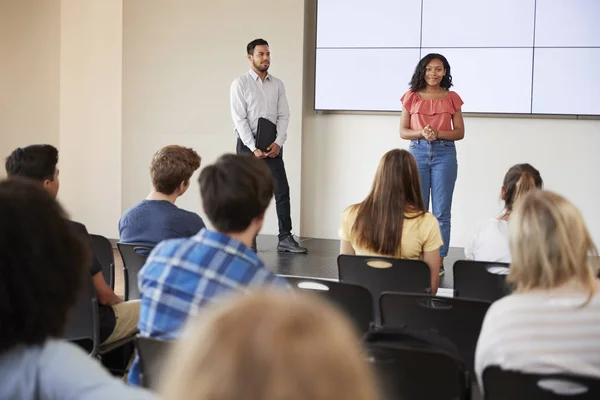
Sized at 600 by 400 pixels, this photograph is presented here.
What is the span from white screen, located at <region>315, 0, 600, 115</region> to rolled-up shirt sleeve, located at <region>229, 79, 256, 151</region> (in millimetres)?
1167

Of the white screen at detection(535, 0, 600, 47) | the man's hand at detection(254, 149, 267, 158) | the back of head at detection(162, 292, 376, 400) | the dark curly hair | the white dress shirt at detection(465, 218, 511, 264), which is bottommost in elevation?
the white dress shirt at detection(465, 218, 511, 264)

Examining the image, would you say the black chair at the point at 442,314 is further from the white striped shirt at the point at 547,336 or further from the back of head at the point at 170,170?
the back of head at the point at 170,170

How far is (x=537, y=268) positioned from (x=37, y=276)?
1.33m

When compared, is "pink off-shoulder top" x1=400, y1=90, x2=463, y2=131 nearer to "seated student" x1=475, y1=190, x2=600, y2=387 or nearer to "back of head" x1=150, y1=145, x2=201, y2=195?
"back of head" x1=150, y1=145, x2=201, y2=195

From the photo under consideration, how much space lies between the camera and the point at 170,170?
3.49m

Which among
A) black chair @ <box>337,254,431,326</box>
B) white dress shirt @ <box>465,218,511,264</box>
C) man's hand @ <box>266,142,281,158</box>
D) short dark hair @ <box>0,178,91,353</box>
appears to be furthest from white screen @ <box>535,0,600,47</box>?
short dark hair @ <box>0,178,91,353</box>

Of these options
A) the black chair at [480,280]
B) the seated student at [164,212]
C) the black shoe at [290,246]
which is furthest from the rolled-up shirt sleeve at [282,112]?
the black chair at [480,280]

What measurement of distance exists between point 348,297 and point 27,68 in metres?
5.83

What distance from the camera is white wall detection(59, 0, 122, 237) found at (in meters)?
7.53

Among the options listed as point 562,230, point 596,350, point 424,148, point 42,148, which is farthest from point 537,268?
point 424,148

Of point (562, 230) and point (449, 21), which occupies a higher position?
point (449, 21)

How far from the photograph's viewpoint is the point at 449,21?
6910 mm

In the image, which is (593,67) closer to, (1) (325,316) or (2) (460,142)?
(2) (460,142)

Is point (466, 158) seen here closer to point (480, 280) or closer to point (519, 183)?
point (519, 183)
